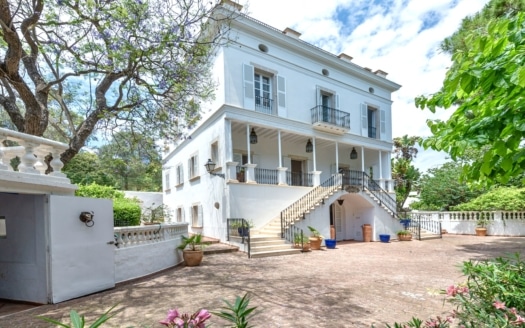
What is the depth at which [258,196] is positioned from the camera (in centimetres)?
1216

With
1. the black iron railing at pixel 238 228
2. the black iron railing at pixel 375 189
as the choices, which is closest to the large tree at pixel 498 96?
the black iron railing at pixel 238 228

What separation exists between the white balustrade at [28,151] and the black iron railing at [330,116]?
11.3m

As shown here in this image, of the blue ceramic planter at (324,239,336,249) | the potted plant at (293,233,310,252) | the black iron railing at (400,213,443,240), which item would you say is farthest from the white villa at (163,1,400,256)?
the black iron railing at (400,213,443,240)

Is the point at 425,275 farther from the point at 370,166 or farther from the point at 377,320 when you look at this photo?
the point at 370,166

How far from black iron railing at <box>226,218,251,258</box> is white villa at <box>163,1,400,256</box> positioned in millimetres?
264

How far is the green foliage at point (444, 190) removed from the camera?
18984 mm

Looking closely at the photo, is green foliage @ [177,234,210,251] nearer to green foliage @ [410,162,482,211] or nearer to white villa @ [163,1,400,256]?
white villa @ [163,1,400,256]

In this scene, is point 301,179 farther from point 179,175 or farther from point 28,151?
point 28,151

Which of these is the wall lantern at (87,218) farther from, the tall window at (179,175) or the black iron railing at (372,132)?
the black iron railing at (372,132)

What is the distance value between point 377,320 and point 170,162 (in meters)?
17.9

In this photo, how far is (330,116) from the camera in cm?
1529

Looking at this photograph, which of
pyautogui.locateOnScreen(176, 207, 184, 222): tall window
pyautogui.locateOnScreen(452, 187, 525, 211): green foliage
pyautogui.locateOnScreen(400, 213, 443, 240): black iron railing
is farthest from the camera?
pyautogui.locateOnScreen(176, 207, 184, 222): tall window

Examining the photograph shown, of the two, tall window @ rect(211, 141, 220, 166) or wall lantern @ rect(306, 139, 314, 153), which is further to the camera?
wall lantern @ rect(306, 139, 314, 153)

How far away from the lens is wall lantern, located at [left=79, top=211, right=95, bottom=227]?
5465mm
